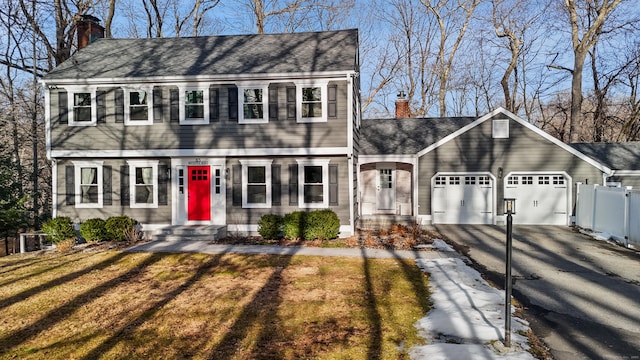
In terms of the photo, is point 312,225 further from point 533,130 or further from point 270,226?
point 533,130

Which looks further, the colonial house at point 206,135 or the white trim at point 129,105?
the white trim at point 129,105

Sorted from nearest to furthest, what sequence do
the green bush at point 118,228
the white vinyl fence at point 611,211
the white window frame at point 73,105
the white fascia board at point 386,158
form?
1. the white vinyl fence at point 611,211
2. the green bush at point 118,228
3. the white window frame at point 73,105
4. the white fascia board at point 386,158

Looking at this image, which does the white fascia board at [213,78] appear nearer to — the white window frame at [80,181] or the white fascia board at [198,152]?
the white fascia board at [198,152]

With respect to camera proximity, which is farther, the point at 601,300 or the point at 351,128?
the point at 351,128

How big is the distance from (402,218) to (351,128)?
5.52 metres

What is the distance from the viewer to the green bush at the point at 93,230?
12828mm

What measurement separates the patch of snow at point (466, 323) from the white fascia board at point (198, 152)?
6382 mm

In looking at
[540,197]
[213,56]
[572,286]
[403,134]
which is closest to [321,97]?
[213,56]

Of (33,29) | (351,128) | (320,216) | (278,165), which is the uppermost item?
(33,29)

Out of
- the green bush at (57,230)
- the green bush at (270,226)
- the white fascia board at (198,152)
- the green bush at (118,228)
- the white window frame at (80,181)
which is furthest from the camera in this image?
the white window frame at (80,181)

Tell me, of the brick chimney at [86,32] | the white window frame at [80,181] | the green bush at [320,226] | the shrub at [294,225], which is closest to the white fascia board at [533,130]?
the green bush at [320,226]

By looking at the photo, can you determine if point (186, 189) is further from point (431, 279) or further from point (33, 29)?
point (33, 29)

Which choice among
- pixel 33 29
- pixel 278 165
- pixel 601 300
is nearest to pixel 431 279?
pixel 601 300

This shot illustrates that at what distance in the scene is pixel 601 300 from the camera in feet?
24.2
